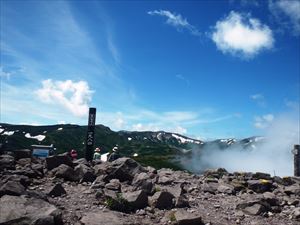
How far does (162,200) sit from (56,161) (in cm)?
781

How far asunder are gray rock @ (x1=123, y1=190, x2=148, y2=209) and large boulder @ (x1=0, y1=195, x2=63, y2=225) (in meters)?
3.37

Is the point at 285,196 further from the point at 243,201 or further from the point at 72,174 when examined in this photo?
the point at 72,174

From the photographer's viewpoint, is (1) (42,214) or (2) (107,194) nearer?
(1) (42,214)

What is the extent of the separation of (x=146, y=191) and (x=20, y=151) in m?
10.6

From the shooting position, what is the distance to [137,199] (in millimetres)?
14523

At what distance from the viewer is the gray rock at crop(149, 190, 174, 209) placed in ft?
48.8

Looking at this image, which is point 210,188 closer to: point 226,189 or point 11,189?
point 226,189

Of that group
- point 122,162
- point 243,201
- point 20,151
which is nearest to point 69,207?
point 122,162

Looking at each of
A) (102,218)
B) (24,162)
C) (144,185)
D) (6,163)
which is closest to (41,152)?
(24,162)

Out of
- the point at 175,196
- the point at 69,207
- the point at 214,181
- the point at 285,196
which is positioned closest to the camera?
the point at 69,207

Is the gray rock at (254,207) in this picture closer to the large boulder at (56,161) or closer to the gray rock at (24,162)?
the large boulder at (56,161)

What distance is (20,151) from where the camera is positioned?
75.5 feet

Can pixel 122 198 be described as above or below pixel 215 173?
below

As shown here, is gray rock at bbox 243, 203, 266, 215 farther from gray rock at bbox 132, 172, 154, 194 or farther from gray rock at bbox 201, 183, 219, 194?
gray rock at bbox 132, 172, 154, 194
